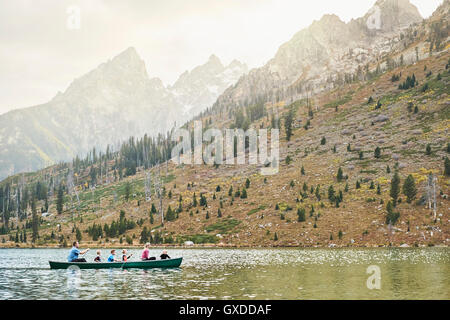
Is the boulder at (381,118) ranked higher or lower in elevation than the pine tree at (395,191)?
higher

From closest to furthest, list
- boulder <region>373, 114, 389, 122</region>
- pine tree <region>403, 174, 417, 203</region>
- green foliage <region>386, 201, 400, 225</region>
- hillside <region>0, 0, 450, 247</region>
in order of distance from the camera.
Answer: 1. green foliage <region>386, 201, 400, 225</region>
2. pine tree <region>403, 174, 417, 203</region>
3. hillside <region>0, 0, 450, 247</region>
4. boulder <region>373, 114, 389, 122</region>

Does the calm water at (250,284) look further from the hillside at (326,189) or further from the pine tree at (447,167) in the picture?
the pine tree at (447,167)

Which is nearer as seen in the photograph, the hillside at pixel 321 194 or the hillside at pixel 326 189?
the hillside at pixel 326 189

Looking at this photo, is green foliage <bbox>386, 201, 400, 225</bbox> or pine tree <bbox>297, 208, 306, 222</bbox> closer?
green foliage <bbox>386, 201, 400, 225</bbox>

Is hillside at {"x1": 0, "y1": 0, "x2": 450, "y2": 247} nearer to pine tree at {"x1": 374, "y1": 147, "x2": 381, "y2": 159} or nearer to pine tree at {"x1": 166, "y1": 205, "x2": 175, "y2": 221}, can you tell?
pine tree at {"x1": 374, "y1": 147, "x2": 381, "y2": 159}

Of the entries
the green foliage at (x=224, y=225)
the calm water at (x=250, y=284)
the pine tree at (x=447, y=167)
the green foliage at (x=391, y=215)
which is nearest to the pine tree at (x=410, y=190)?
the green foliage at (x=391, y=215)

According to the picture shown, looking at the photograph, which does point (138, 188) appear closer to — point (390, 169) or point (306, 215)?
point (306, 215)

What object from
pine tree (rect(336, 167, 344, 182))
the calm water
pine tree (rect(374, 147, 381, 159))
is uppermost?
pine tree (rect(374, 147, 381, 159))

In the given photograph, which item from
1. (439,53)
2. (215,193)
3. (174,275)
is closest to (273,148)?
(215,193)

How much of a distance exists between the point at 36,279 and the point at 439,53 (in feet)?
692

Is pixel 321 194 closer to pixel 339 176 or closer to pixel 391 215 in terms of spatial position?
pixel 339 176

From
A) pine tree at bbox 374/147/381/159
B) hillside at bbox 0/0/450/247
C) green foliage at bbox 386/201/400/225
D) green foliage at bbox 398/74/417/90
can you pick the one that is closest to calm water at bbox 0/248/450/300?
green foliage at bbox 386/201/400/225

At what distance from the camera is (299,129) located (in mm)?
183750

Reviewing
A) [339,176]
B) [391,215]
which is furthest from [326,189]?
[391,215]
